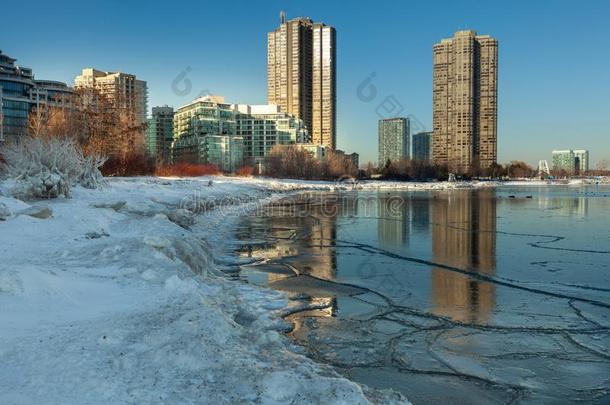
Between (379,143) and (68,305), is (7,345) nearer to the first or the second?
(68,305)

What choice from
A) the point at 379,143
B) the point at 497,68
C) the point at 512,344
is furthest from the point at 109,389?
the point at 379,143

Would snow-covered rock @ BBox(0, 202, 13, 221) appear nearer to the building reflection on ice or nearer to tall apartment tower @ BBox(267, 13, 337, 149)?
the building reflection on ice

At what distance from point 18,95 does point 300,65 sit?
96286mm

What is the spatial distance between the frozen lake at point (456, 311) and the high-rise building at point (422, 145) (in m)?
159

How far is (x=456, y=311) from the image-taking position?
27.0 feet

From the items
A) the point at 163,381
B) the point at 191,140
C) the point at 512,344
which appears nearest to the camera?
the point at 163,381

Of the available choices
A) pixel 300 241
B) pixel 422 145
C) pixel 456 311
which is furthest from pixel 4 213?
pixel 422 145

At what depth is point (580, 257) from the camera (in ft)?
44.6

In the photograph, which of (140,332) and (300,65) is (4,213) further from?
(300,65)

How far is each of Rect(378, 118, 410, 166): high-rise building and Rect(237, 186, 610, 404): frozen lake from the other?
166 meters

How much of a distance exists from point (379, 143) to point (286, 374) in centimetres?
18476

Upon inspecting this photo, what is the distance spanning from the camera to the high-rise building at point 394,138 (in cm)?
18038

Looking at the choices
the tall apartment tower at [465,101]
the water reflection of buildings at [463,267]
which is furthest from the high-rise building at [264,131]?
the water reflection of buildings at [463,267]

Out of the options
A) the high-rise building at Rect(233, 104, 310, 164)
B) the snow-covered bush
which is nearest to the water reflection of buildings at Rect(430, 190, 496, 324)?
the snow-covered bush
